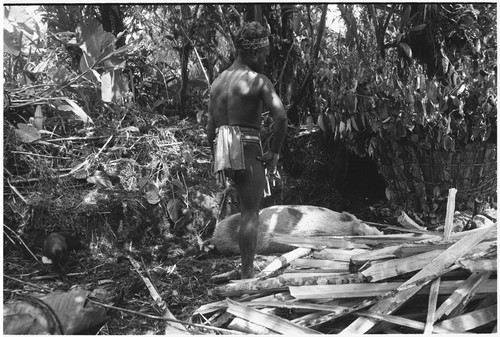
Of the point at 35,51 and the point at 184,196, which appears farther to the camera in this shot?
the point at 35,51

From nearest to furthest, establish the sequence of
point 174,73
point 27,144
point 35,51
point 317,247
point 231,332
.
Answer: point 231,332 → point 317,247 → point 27,144 → point 35,51 → point 174,73

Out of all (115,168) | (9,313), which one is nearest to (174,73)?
(115,168)

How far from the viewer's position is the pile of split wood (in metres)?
2.41

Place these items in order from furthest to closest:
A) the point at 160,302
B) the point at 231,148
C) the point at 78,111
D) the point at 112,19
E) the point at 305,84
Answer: the point at 112,19 < the point at 305,84 < the point at 78,111 < the point at 231,148 < the point at 160,302

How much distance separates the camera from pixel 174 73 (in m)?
6.56

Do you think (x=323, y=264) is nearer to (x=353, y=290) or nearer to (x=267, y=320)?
(x=353, y=290)

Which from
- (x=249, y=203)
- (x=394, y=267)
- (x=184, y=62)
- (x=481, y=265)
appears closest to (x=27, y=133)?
(x=184, y=62)

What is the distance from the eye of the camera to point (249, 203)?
3283mm

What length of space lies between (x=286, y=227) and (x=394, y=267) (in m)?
1.81

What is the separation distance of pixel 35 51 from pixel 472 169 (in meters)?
4.74

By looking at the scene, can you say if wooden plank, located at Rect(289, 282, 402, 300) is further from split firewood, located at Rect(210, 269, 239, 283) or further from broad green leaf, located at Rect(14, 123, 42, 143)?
broad green leaf, located at Rect(14, 123, 42, 143)

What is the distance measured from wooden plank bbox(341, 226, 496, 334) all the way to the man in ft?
3.35

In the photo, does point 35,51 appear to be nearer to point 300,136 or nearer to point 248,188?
point 300,136

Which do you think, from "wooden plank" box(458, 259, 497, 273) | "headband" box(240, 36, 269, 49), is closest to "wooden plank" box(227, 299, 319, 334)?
"wooden plank" box(458, 259, 497, 273)
